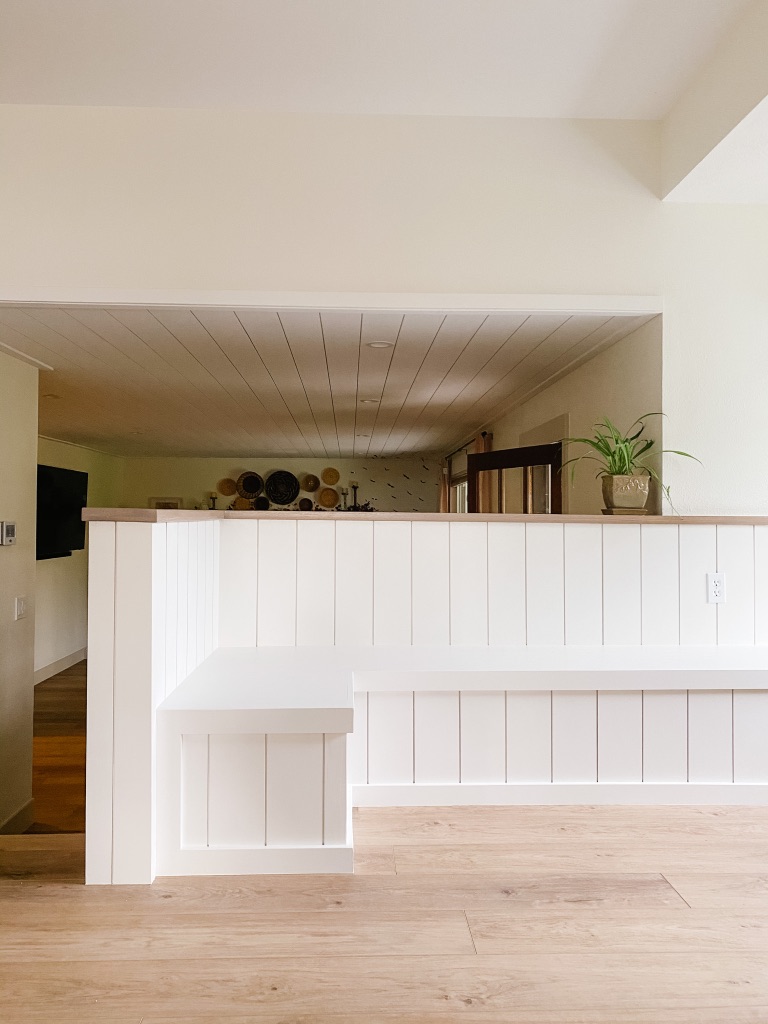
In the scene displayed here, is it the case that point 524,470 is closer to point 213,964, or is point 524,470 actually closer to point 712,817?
point 712,817

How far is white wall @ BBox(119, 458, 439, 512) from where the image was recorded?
A: 10.1 metres

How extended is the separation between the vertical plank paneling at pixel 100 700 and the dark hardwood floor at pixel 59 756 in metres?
2.46

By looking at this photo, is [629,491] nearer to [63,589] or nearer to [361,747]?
[361,747]

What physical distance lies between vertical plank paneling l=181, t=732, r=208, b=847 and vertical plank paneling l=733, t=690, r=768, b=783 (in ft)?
4.93

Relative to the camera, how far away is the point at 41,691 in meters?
6.90

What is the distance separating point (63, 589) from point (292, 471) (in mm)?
3394

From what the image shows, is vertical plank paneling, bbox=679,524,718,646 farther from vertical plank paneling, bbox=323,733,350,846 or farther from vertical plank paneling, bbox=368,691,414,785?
vertical plank paneling, bbox=323,733,350,846

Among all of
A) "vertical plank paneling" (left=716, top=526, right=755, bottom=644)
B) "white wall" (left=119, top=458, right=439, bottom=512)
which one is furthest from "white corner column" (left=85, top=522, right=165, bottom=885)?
"white wall" (left=119, top=458, right=439, bottom=512)

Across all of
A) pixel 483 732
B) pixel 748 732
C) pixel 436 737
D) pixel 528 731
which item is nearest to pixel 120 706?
pixel 436 737

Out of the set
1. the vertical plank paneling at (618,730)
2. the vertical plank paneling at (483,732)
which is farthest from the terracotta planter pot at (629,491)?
the vertical plank paneling at (483,732)

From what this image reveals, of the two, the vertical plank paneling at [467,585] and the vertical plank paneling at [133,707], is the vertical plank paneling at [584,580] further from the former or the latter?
the vertical plank paneling at [133,707]

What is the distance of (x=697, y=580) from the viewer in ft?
8.80

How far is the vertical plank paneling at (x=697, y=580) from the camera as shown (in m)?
2.68

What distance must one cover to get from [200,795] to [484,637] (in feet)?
3.77
